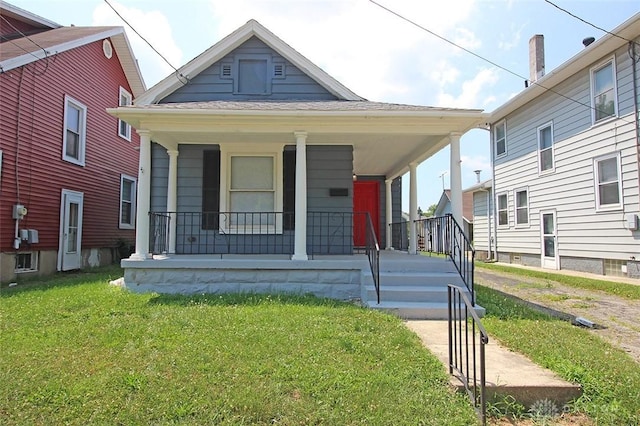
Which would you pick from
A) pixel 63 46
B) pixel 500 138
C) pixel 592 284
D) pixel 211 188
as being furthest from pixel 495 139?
pixel 63 46

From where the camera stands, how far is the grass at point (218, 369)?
258 centimetres

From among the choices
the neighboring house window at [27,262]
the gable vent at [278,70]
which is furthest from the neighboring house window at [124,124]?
the gable vent at [278,70]

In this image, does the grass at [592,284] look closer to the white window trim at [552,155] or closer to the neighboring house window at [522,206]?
the neighboring house window at [522,206]

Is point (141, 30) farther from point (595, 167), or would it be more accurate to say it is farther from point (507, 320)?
point (595, 167)

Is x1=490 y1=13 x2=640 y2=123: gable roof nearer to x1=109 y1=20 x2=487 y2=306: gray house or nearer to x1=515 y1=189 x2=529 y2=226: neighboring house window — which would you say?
x1=109 y1=20 x2=487 y2=306: gray house

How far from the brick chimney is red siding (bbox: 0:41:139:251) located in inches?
540

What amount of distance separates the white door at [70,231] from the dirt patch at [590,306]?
34.7 ft

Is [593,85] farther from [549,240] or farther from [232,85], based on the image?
[232,85]

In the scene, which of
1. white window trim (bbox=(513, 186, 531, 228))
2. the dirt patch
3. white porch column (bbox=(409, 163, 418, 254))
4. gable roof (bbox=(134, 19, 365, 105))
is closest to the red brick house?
gable roof (bbox=(134, 19, 365, 105))

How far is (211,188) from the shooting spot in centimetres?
777

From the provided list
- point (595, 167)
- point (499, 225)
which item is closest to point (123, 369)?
point (595, 167)

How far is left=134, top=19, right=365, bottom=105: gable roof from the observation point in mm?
8211

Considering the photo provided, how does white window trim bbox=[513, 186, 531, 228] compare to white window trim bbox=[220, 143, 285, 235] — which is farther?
white window trim bbox=[513, 186, 531, 228]

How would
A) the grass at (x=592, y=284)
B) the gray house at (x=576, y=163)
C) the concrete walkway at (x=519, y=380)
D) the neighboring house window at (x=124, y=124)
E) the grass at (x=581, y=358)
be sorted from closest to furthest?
the grass at (x=581, y=358) → the concrete walkway at (x=519, y=380) → the grass at (x=592, y=284) → the gray house at (x=576, y=163) → the neighboring house window at (x=124, y=124)
